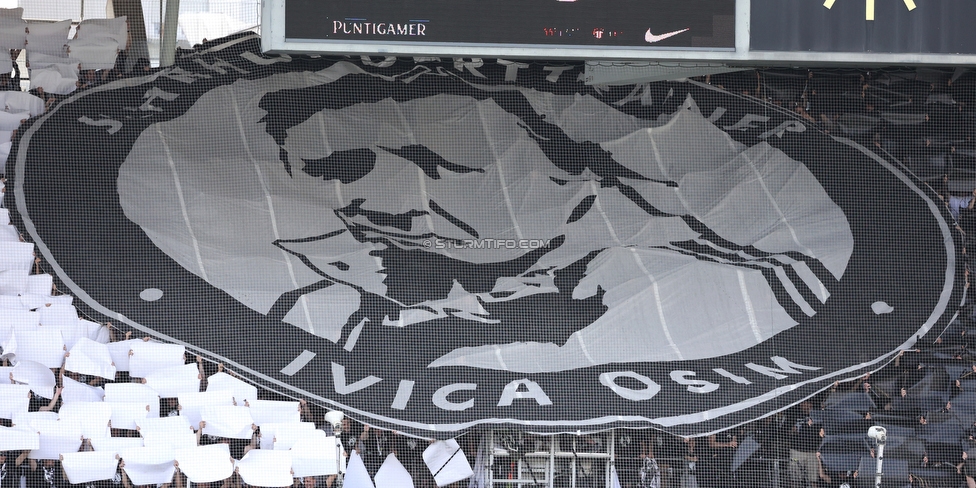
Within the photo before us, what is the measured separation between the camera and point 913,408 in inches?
223

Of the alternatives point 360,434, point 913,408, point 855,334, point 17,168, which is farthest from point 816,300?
point 17,168

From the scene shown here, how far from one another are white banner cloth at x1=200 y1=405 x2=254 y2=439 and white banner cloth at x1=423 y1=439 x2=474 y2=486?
0.91 metres

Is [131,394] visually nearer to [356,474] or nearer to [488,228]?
[356,474]

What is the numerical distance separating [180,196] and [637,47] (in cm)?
281

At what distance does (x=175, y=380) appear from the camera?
17.6ft

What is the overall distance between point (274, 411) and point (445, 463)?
90 cm

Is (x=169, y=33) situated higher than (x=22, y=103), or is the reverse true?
(x=169, y=33)

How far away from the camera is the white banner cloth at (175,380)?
531 cm

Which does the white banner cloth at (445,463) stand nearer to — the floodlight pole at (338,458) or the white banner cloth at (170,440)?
the floodlight pole at (338,458)

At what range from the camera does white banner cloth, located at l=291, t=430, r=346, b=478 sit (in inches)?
202

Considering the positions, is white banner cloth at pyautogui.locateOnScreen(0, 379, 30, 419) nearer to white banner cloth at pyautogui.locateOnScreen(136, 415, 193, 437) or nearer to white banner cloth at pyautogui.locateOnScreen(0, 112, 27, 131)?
white banner cloth at pyautogui.locateOnScreen(136, 415, 193, 437)

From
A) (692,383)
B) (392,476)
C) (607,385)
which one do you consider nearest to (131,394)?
(392,476)

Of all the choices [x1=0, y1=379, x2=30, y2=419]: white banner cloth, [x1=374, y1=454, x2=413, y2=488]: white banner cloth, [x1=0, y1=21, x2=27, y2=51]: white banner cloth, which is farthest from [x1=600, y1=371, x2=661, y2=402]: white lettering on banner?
[x1=0, y1=21, x2=27, y2=51]: white banner cloth

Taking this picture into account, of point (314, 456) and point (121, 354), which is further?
point (121, 354)
